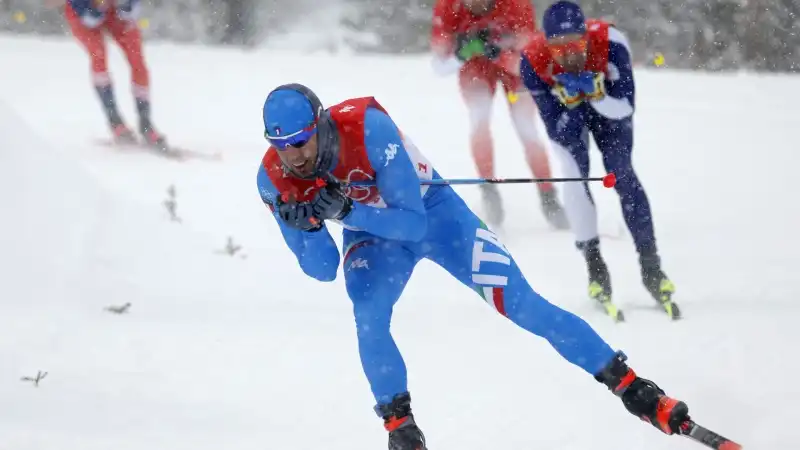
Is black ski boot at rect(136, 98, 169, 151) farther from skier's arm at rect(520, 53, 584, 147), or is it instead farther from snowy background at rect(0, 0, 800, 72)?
skier's arm at rect(520, 53, 584, 147)

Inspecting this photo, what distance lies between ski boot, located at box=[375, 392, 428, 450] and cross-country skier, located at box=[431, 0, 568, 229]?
431 cm

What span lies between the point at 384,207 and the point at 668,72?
32.0ft

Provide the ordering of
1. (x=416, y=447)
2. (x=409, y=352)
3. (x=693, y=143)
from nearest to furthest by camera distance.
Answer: (x=416, y=447) < (x=409, y=352) < (x=693, y=143)

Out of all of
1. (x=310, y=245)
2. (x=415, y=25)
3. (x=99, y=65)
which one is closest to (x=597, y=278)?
(x=310, y=245)

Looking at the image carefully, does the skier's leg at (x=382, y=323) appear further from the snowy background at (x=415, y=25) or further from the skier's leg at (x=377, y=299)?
the snowy background at (x=415, y=25)

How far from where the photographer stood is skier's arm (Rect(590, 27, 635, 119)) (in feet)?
18.7

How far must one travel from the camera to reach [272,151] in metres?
4.04

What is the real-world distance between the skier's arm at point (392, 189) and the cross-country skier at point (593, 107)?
2106 millimetres

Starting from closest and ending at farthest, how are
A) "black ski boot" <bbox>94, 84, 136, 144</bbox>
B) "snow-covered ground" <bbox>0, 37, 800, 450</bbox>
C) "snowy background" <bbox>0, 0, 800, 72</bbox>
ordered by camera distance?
"snow-covered ground" <bbox>0, 37, 800, 450</bbox>
"black ski boot" <bbox>94, 84, 136, 144</bbox>
"snowy background" <bbox>0, 0, 800, 72</bbox>

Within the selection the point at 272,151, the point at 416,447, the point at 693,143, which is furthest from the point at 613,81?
the point at 693,143

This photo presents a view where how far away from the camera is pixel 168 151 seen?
32.1 ft

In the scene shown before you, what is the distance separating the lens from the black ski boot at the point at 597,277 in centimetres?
593

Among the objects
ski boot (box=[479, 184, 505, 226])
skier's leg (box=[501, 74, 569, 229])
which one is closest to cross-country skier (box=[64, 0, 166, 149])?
ski boot (box=[479, 184, 505, 226])

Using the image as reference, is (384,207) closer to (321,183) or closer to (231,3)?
(321,183)
